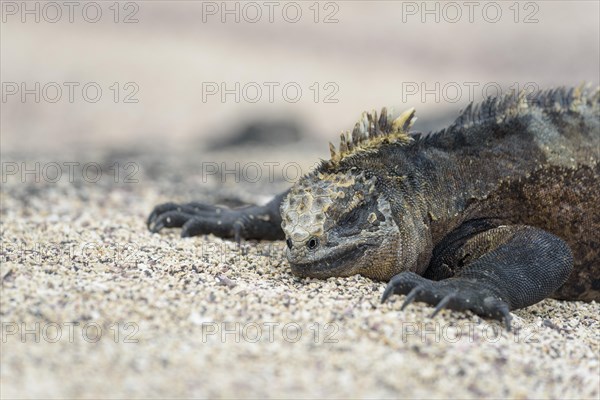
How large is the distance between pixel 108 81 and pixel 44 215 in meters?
14.7

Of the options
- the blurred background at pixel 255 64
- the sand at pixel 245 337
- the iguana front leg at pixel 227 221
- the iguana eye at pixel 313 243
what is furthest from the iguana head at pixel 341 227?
the blurred background at pixel 255 64

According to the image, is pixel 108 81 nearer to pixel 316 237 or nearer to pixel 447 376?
pixel 316 237

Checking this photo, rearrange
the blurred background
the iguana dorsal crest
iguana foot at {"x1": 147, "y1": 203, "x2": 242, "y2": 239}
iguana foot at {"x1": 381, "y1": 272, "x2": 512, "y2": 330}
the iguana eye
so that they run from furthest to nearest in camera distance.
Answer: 1. the blurred background
2. iguana foot at {"x1": 147, "y1": 203, "x2": 242, "y2": 239}
3. the iguana dorsal crest
4. the iguana eye
5. iguana foot at {"x1": 381, "y1": 272, "x2": 512, "y2": 330}

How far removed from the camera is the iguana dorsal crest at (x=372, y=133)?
490 cm

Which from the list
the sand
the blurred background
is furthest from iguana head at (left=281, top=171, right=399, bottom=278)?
the blurred background

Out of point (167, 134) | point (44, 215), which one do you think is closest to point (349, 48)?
point (167, 134)

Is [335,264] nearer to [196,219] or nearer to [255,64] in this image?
[196,219]

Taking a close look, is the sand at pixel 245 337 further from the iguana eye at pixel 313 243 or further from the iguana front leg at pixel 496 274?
the iguana eye at pixel 313 243

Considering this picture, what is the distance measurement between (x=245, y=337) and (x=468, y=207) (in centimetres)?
207

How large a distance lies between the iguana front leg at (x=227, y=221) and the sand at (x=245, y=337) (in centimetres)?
87

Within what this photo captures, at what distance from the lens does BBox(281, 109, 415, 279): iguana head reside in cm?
453

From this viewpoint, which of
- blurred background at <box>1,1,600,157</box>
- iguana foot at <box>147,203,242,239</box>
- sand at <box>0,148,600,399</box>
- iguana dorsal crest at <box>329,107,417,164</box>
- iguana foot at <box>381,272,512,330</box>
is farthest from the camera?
blurred background at <box>1,1,600,157</box>

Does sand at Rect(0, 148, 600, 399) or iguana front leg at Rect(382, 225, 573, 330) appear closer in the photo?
sand at Rect(0, 148, 600, 399)

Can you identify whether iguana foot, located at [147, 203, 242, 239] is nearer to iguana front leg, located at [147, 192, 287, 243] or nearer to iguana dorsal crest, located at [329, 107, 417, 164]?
iguana front leg, located at [147, 192, 287, 243]
